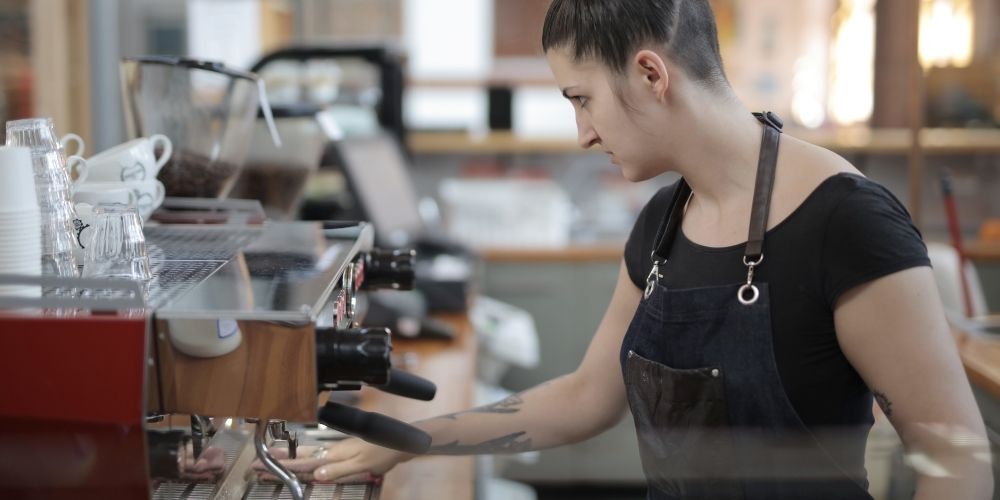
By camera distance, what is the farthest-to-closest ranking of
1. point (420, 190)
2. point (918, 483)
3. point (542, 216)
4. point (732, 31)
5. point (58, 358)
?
point (732, 31), point (420, 190), point (542, 216), point (918, 483), point (58, 358)

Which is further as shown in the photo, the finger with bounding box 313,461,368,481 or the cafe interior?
the finger with bounding box 313,461,368,481

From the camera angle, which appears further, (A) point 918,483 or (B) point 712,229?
(B) point 712,229

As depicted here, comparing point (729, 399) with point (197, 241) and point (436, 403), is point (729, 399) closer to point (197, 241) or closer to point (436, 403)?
point (197, 241)

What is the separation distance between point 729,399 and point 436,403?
0.83 metres

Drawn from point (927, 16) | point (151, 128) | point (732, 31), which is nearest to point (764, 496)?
point (151, 128)

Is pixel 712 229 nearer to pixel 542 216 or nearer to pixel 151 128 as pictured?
pixel 151 128

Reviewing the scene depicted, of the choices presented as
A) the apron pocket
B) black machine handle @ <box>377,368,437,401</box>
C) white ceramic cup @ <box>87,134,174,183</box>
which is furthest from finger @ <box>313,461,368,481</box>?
white ceramic cup @ <box>87,134,174,183</box>

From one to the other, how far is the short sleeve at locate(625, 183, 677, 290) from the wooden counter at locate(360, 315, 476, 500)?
0.36 meters

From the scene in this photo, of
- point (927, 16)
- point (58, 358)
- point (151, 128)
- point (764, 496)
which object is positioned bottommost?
point (764, 496)

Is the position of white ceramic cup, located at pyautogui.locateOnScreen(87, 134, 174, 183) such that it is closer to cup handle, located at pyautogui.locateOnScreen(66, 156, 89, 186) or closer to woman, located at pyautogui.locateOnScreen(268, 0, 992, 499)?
cup handle, located at pyautogui.locateOnScreen(66, 156, 89, 186)

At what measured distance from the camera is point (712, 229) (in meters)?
1.21

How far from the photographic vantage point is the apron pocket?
1.17m

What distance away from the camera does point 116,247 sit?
3.36ft

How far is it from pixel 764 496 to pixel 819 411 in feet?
0.36
